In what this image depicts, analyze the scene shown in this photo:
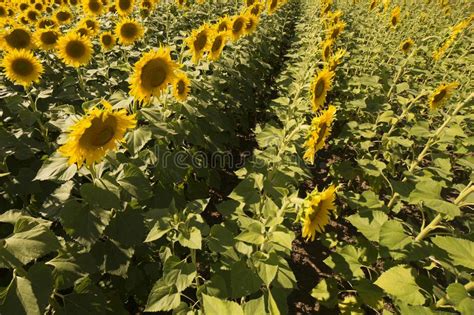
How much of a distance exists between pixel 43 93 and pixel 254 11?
159 inches

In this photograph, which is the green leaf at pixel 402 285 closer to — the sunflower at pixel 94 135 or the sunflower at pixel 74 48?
the sunflower at pixel 94 135

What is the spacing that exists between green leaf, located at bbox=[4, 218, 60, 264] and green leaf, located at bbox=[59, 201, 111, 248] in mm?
410

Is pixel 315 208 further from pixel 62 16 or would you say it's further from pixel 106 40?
pixel 62 16

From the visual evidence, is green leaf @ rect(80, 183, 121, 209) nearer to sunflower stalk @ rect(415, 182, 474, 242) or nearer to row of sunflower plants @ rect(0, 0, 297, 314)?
row of sunflower plants @ rect(0, 0, 297, 314)

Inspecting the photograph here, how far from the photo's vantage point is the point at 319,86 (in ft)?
11.5

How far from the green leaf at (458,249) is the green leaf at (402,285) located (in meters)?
0.47

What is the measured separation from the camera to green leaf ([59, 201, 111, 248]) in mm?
2154

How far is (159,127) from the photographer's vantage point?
2.72 metres

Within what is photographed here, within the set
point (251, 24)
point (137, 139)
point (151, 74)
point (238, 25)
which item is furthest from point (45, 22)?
point (137, 139)

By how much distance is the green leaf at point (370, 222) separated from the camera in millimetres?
2905

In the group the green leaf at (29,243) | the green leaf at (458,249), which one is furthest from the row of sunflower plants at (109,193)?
the green leaf at (458,249)

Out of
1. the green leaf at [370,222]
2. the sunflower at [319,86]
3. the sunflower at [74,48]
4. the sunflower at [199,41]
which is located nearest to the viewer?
the green leaf at [370,222]

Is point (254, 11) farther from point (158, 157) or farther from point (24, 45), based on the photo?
point (158, 157)

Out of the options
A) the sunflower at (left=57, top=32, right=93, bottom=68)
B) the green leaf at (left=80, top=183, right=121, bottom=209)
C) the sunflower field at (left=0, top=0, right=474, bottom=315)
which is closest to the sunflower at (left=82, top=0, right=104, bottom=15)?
the sunflower field at (left=0, top=0, right=474, bottom=315)
